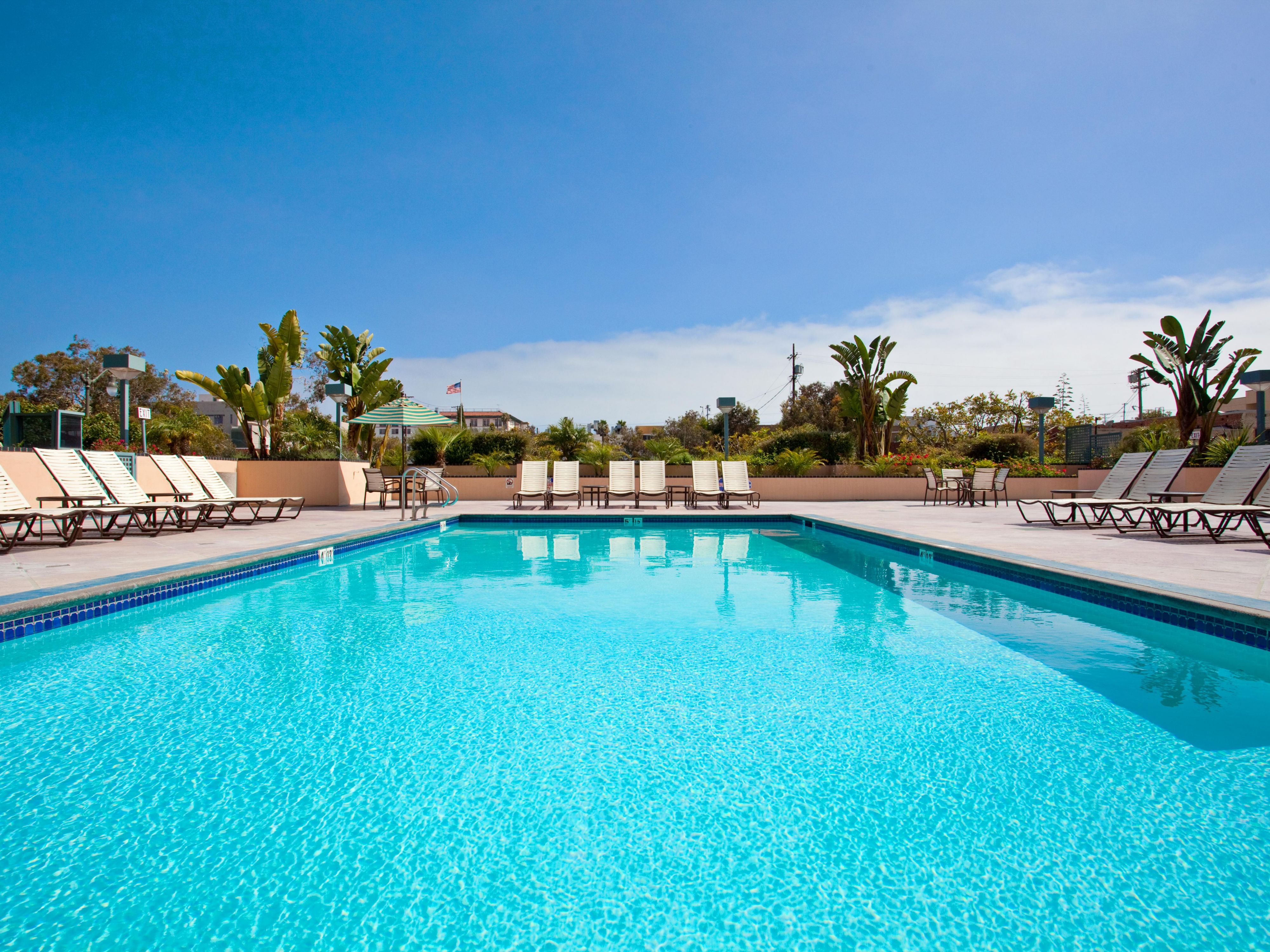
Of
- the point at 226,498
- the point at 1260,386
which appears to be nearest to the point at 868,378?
the point at 1260,386

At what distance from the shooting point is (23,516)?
630cm

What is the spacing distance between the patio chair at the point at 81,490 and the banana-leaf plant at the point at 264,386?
6.76 metres

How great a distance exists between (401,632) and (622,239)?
15970mm

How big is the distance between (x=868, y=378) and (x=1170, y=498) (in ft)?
41.9

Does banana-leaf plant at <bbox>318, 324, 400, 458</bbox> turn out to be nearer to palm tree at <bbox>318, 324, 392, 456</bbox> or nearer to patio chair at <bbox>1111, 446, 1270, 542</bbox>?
palm tree at <bbox>318, 324, 392, 456</bbox>

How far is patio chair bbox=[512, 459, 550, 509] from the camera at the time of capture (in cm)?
1299

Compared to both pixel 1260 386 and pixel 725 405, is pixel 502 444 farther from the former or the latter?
pixel 1260 386

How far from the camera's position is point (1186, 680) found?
3264 mm

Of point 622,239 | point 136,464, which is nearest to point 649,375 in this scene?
point 622,239

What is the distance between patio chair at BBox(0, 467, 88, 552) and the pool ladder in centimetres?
399

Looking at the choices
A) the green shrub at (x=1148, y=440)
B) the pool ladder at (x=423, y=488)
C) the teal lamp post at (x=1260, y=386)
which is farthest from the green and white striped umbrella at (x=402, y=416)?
the teal lamp post at (x=1260, y=386)

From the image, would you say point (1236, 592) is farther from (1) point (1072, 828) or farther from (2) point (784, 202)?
(2) point (784, 202)

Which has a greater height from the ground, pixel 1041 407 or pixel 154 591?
pixel 1041 407

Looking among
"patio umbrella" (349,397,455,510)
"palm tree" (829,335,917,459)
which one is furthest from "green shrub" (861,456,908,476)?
"patio umbrella" (349,397,455,510)
